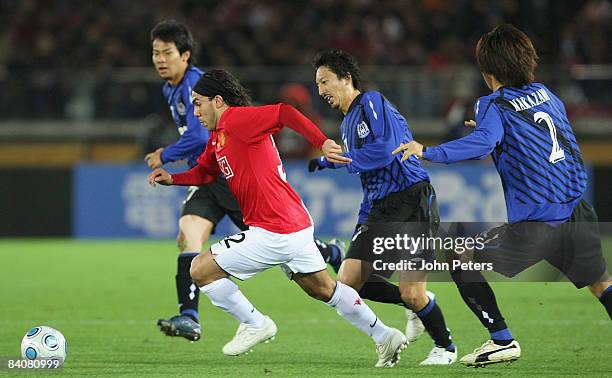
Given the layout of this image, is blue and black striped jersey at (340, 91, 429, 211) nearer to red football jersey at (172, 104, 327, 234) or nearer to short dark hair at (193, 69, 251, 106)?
red football jersey at (172, 104, 327, 234)

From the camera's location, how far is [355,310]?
642 cm

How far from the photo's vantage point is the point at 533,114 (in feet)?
19.4

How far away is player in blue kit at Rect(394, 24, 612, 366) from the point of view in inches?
231

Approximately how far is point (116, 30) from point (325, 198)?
616 centimetres

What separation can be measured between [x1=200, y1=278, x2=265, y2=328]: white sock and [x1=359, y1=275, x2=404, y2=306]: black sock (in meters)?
0.68

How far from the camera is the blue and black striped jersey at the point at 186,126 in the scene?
7.95m

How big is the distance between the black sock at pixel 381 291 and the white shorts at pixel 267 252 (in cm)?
61

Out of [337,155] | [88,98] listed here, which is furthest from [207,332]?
[88,98]

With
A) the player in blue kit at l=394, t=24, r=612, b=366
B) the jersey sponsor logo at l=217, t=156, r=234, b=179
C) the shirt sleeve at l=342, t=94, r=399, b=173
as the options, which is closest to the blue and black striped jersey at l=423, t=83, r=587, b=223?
the player in blue kit at l=394, t=24, r=612, b=366

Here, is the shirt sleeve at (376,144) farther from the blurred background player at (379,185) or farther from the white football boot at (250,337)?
the white football boot at (250,337)

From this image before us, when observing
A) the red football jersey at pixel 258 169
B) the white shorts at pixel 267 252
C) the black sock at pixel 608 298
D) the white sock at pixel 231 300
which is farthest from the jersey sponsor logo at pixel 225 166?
the black sock at pixel 608 298

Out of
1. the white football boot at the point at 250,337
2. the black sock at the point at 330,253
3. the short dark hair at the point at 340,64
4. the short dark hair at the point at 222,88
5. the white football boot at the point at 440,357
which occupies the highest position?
the short dark hair at the point at 340,64

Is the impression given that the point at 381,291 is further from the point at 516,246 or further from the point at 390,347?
the point at 516,246

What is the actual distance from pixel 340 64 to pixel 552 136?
1471 millimetres
